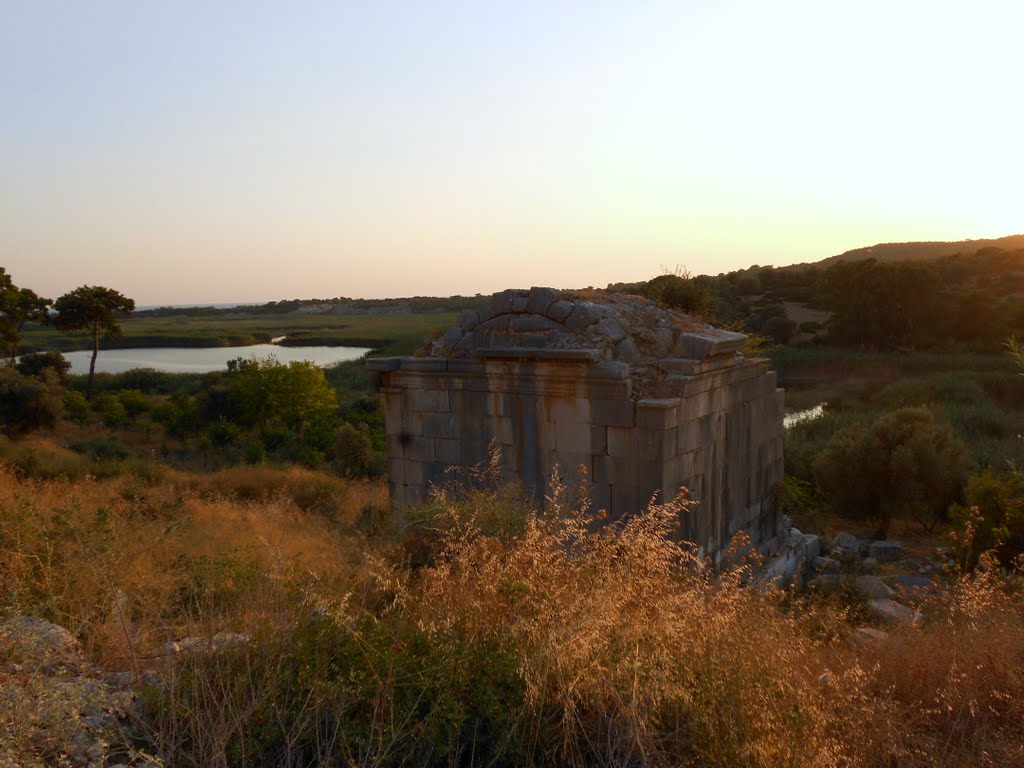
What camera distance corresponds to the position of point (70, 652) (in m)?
3.35

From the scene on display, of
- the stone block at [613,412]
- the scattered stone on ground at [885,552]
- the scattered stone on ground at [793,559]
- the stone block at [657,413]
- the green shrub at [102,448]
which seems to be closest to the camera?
the stone block at [657,413]

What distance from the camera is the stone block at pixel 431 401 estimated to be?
773 centimetres

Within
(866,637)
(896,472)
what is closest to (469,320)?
(866,637)

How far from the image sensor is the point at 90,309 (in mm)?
29984

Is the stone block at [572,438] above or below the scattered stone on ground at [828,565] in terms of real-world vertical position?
above

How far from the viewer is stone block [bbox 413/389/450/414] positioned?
773 cm

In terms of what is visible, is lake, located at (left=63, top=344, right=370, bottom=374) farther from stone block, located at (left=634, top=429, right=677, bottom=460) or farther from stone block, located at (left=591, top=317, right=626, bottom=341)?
stone block, located at (left=634, top=429, right=677, bottom=460)

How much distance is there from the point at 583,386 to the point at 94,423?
73.7 feet

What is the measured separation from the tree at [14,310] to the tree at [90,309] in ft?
2.10

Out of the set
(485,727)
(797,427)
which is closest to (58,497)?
(485,727)

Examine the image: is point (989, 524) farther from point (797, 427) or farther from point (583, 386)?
point (797, 427)

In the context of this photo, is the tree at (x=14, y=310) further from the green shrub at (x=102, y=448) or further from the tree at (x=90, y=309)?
the green shrub at (x=102, y=448)

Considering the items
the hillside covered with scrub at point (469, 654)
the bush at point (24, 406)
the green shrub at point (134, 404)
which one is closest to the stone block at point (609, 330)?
the hillside covered with scrub at point (469, 654)

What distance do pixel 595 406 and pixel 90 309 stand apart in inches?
1144
